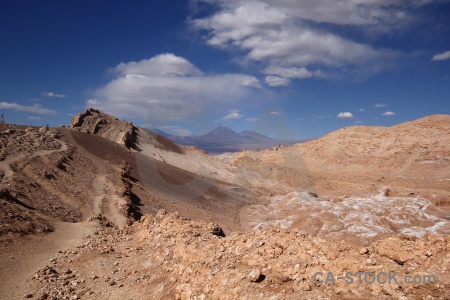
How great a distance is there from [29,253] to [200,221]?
Result: 17.9 feet

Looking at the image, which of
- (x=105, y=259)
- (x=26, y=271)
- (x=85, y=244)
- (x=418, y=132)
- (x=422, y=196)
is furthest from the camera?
(x=418, y=132)

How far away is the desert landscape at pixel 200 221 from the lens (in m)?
5.88

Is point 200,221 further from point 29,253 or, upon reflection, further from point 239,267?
point 29,253

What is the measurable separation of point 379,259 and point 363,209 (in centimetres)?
1886

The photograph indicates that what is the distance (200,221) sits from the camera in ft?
36.4

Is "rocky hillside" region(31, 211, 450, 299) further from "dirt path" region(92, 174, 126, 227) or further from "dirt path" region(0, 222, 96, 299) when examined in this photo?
"dirt path" region(92, 174, 126, 227)

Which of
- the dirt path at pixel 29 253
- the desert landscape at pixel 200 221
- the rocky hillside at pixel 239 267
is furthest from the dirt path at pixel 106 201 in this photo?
the rocky hillside at pixel 239 267

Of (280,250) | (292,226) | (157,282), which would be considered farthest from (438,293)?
(292,226)

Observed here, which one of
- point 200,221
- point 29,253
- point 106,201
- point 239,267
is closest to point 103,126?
point 106,201

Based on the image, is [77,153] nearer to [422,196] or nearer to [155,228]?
[155,228]

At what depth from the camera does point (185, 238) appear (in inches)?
355

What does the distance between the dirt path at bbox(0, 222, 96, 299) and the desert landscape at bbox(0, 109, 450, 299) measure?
5 centimetres

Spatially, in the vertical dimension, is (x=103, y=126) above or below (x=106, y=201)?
above

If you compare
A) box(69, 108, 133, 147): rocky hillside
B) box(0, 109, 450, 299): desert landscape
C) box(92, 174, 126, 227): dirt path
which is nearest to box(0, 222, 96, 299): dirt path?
box(0, 109, 450, 299): desert landscape
